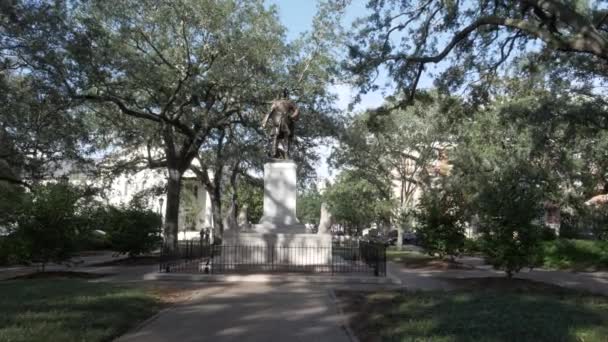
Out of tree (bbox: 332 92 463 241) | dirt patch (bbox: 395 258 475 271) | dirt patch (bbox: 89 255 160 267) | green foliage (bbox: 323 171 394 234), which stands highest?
tree (bbox: 332 92 463 241)

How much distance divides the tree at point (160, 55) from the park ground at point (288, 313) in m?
8.05

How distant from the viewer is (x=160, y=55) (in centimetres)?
2116

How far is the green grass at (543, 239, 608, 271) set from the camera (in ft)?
82.9

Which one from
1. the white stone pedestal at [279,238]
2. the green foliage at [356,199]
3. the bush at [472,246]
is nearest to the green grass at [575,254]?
the bush at [472,246]

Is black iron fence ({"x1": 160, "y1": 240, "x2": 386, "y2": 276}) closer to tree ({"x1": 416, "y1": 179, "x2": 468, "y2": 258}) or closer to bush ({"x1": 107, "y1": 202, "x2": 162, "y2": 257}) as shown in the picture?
tree ({"x1": 416, "y1": 179, "x2": 468, "y2": 258})

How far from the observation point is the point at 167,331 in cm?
859

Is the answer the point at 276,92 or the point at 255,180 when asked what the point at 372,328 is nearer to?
the point at 276,92

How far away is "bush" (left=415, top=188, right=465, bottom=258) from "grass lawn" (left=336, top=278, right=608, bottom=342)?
11305 mm

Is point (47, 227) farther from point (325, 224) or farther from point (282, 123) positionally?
point (325, 224)

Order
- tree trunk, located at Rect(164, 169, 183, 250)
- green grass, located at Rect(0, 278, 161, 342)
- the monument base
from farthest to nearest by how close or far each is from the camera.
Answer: tree trunk, located at Rect(164, 169, 183, 250) < the monument base < green grass, located at Rect(0, 278, 161, 342)

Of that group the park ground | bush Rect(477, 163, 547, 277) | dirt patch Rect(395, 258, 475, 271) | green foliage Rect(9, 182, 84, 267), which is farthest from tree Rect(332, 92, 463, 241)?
the park ground

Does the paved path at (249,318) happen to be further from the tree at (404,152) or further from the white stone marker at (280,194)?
the tree at (404,152)

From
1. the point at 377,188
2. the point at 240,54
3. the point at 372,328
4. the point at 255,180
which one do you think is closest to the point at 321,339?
the point at 372,328

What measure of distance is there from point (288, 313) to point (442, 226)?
15987 mm
